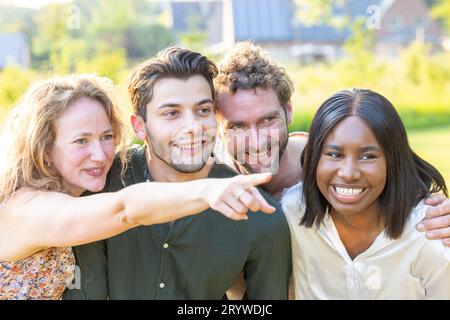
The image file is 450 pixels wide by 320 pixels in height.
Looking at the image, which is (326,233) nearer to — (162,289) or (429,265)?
(429,265)

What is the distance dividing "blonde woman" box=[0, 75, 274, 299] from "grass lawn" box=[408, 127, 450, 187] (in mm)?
7847

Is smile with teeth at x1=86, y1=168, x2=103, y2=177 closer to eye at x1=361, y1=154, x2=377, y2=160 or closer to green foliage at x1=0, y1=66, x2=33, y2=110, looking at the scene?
eye at x1=361, y1=154, x2=377, y2=160

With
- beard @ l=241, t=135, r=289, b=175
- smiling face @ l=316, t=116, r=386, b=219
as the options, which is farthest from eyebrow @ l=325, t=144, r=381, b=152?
beard @ l=241, t=135, r=289, b=175

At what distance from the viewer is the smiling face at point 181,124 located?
11.4 ft

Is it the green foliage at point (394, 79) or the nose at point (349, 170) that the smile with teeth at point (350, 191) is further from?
the green foliage at point (394, 79)

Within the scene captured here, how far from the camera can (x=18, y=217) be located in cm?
316

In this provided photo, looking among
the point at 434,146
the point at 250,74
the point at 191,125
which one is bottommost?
the point at 434,146

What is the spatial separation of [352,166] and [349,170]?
3cm

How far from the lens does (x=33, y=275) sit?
3301mm

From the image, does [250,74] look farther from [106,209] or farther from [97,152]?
[106,209]

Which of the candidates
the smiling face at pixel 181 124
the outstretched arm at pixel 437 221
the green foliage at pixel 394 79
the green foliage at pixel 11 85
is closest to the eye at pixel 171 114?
the smiling face at pixel 181 124

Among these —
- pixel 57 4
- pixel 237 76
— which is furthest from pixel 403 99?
pixel 57 4

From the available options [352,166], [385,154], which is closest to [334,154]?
[352,166]

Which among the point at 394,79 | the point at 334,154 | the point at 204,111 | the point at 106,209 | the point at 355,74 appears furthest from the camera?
the point at 394,79
